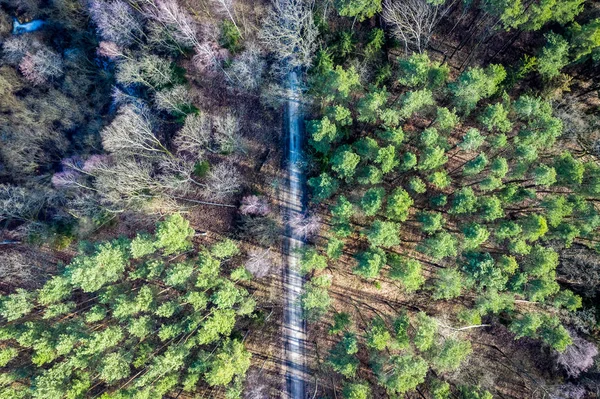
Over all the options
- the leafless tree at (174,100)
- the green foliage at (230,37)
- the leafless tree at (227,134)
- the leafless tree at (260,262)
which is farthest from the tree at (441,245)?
the leafless tree at (174,100)

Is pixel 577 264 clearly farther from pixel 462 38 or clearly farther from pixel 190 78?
pixel 190 78

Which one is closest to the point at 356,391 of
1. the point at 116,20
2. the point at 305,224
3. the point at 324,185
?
the point at 305,224

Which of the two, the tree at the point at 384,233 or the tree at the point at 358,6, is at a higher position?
the tree at the point at 358,6

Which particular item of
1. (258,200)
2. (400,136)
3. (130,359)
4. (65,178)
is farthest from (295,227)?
(65,178)

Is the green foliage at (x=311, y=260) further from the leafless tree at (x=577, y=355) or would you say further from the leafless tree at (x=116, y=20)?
the leafless tree at (x=116, y=20)

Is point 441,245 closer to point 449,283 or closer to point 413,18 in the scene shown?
point 449,283
